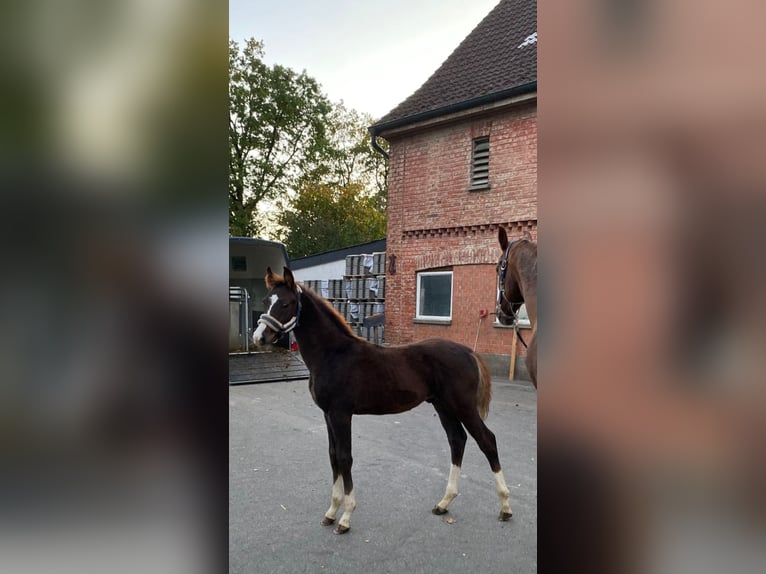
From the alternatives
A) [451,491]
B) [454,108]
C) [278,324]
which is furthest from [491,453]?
[454,108]

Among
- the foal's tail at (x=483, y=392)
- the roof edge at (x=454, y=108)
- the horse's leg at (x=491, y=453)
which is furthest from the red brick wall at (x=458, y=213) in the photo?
the horse's leg at (x=491, y=453)

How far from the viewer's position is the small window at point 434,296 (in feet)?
33.1

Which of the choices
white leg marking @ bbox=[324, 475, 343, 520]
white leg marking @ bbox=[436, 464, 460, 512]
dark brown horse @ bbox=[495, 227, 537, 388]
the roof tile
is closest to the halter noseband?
white leg marking @ bbox=[324, 475, 343, 520]

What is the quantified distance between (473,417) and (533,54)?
26.8 ft

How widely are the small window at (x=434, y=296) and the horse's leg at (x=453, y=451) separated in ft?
20.9

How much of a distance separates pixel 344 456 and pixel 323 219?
23.5m

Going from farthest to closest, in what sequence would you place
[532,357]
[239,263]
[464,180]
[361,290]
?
[361,290] < [239,263] < [464,180] < [532,357]

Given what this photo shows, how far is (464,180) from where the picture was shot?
971 cm
